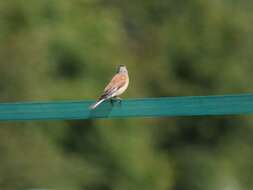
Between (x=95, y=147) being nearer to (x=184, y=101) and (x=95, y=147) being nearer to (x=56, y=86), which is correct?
(x=56, y=86)

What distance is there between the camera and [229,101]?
1165 centimetres

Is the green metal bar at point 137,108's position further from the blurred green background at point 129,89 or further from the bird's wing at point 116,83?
the blurred green background at point 129,89

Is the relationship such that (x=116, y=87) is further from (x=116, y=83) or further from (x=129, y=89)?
(x=129, y=89)

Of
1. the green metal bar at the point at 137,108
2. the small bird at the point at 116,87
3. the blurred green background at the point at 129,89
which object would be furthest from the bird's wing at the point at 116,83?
the blurred green background at the point at 129,89

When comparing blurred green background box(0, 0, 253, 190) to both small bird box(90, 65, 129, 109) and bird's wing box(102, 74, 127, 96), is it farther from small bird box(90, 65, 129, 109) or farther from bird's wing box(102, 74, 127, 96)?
bird's wing box(102, 74, 127, 96)

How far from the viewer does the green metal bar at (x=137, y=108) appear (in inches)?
459

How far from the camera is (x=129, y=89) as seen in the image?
139ft

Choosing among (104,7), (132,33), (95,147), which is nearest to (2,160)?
(95,147)

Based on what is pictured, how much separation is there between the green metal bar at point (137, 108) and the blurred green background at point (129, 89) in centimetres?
1565

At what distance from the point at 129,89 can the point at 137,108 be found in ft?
99.5

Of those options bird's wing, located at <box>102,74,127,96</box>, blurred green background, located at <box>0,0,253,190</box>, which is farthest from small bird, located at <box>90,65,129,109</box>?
blurred green background, located at <box>0,0,253,190</box>

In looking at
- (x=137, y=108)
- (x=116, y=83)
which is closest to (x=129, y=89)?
(x=116, y=83)

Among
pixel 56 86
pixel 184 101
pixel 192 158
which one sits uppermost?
pixel 184 101

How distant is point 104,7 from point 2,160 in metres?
26.0
